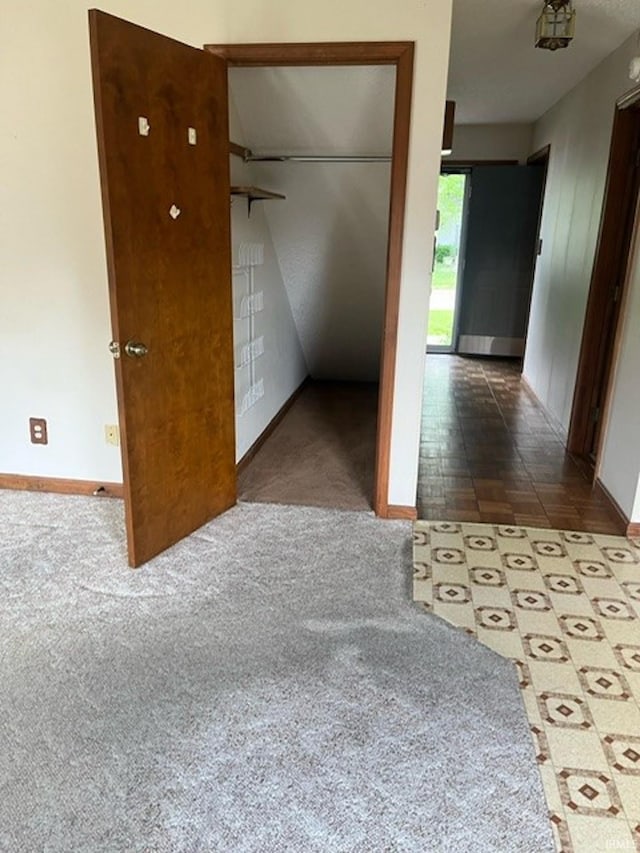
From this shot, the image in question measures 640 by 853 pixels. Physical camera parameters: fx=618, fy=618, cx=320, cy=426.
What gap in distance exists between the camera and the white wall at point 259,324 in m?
3.10

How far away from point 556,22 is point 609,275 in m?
1.35

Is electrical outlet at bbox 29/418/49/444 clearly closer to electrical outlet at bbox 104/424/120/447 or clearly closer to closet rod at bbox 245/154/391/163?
electrical outlet at bbox 104/424/120/447

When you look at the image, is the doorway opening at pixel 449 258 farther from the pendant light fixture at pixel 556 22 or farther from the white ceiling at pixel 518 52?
the pendant light fixture at pixel 556 22

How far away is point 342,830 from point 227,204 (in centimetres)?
222

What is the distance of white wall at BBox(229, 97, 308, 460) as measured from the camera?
10.2ft

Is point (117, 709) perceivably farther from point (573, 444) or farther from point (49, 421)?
point (573, 444)

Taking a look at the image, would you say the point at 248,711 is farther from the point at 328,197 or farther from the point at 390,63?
the point at 328,197

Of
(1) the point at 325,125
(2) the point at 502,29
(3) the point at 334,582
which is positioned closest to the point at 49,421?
(3) the point at 334,582

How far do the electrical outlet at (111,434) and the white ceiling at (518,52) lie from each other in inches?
97.0

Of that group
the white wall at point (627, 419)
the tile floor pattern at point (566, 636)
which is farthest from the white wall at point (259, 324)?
the white wall at point (627, 419)

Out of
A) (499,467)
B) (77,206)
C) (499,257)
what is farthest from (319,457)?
(499,257)

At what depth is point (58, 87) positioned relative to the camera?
2523mm

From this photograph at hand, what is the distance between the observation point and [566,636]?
2033 millimetres

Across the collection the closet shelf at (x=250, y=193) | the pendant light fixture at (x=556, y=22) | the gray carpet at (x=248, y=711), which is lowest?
the gray carpet at (x=248, y=711)
